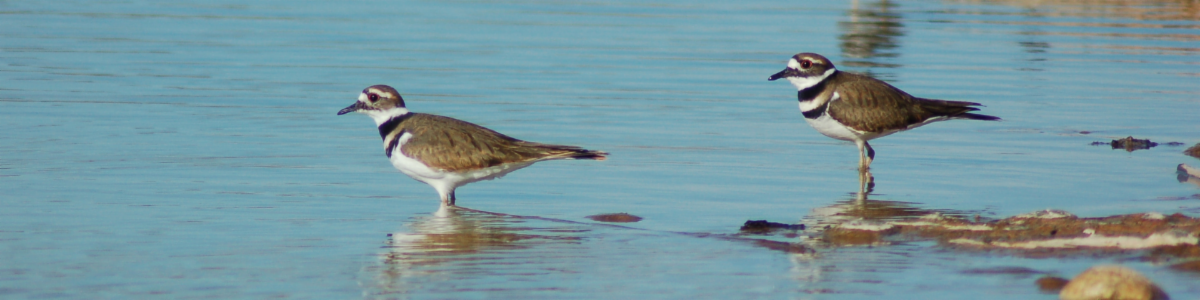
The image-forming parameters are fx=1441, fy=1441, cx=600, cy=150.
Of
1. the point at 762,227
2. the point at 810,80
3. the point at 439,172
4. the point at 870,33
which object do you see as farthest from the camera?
the point at 870,33

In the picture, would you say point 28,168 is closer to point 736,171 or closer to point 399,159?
point 399,159

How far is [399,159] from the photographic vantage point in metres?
10.1

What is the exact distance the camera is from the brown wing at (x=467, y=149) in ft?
32.9

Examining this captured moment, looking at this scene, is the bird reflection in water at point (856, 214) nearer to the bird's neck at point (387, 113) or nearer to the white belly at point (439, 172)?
the white belly at point (439, 172)

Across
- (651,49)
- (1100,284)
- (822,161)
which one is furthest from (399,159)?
(651,49)

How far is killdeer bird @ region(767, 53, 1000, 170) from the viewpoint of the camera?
12055 millimetres

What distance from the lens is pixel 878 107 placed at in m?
12.1

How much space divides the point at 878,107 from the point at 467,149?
3869 millimetres

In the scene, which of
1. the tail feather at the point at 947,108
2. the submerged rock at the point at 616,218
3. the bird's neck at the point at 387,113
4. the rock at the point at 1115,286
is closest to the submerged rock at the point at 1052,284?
the rock at the point at 1115,286


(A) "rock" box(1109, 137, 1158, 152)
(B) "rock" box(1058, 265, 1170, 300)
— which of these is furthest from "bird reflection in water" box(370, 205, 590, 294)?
(A) "rock" box(1109, 137, 1158, 152)

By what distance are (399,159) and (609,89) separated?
7.29 m

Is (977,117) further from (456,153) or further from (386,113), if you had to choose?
(386,113)

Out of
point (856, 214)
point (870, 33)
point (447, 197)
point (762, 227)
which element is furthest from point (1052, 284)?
point (870, 33)

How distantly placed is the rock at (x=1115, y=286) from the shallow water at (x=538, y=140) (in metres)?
0.46
